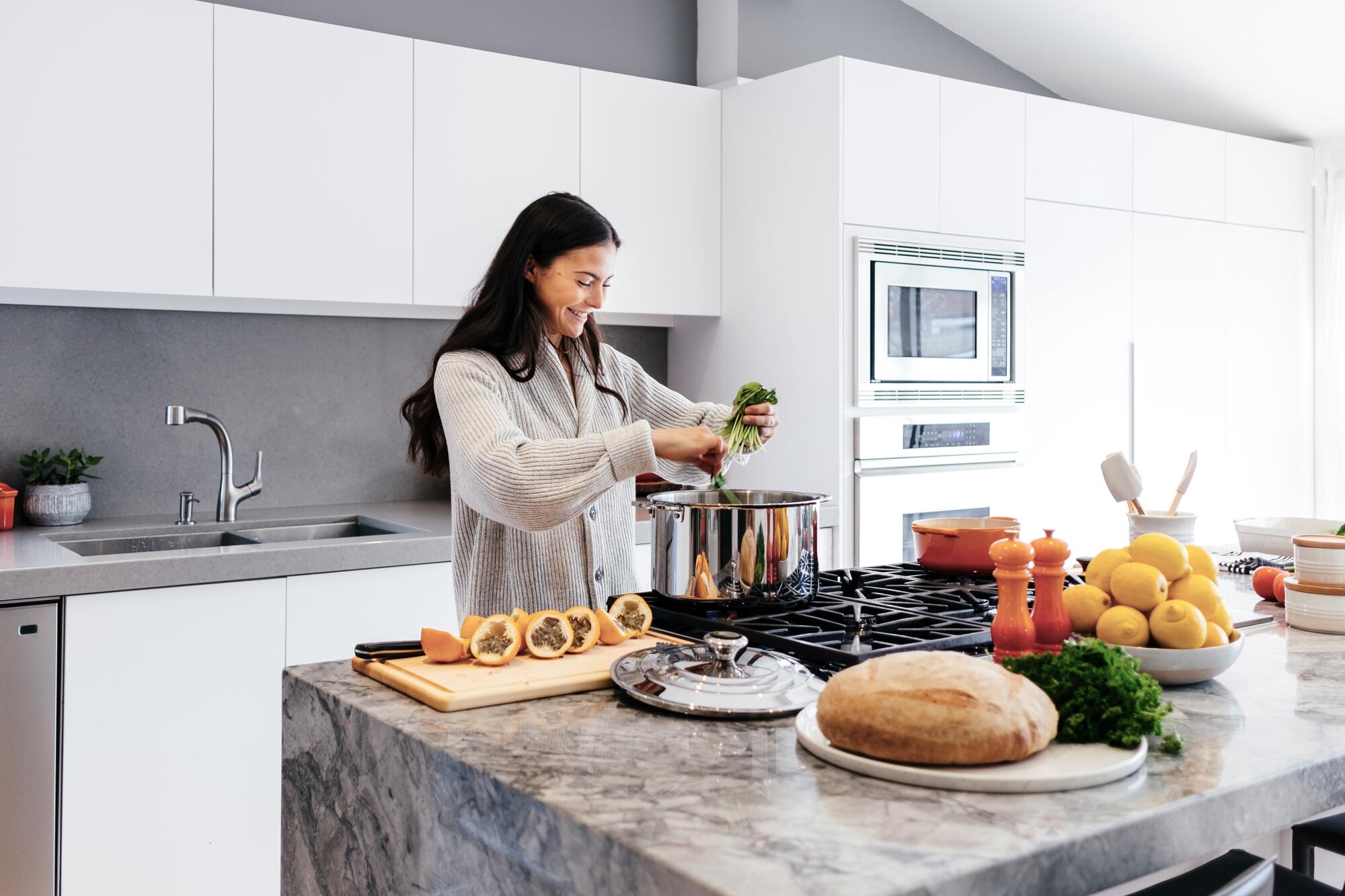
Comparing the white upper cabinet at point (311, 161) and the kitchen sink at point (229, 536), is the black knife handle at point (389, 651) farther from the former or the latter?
the white upper cabinet at point (311, 161)

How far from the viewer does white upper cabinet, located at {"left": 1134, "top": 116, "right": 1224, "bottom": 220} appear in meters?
4.06

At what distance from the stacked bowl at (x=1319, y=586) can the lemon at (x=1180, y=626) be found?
433 mm

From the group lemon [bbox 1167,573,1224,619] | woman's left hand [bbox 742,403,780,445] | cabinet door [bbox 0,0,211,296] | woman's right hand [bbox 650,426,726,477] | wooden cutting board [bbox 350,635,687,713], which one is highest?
cabinet door [bbox 0,0,211,296]

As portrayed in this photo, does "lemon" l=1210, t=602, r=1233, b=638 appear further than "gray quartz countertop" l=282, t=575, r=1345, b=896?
Yes

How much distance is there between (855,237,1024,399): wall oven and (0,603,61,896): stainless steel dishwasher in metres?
2.14

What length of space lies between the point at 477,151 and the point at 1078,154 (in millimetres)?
2022

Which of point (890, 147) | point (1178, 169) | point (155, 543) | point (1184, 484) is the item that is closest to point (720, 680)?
point (1184, 484)

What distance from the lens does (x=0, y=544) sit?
2.48 m

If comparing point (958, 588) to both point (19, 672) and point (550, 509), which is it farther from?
point (19, 672)

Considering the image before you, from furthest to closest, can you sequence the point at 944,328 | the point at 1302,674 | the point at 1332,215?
the point at 1332,215 < the point at 944,328 < the point at 1302,674

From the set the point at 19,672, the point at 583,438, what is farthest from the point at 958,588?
the point at 19,672

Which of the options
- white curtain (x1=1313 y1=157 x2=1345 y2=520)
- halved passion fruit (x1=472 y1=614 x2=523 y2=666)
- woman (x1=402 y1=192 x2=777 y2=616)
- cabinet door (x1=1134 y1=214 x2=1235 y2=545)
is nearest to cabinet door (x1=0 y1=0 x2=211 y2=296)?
woman (x1=402 y1=192 x2=777 y2=616)

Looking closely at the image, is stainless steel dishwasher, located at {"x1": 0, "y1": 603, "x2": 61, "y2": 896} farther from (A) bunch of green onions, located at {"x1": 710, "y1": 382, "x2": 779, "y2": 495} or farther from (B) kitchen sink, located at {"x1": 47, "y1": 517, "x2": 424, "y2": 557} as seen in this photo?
(A) bunch of green onions, located at {"x1": 710, "y1": 382, "x2": 779, "y2": 495}

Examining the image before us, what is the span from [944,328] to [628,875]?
2873mm
